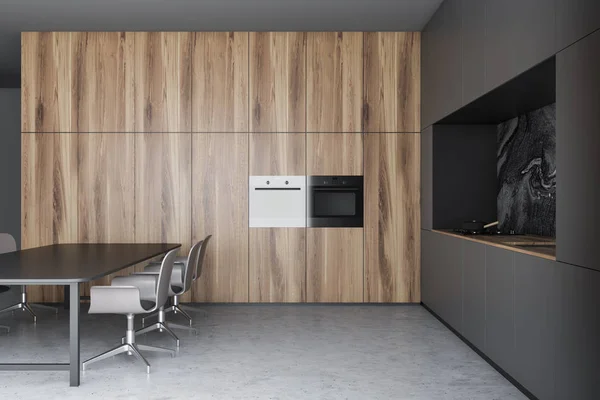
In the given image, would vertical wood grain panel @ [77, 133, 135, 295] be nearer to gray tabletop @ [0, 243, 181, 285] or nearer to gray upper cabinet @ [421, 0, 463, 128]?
gray tabletop @ [0, 243, 181, 285]

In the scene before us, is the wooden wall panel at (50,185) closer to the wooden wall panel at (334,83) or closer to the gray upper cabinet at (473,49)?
the wooden wall panel at (334,83)

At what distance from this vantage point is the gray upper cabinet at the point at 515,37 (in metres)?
3.13

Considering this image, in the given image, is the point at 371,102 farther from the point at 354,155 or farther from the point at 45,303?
the point at 45,303

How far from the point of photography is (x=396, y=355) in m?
4.43

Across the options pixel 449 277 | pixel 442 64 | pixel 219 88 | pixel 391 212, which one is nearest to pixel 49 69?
pixel 219 88

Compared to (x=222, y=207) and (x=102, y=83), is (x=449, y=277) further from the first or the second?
(x=102, y=83)

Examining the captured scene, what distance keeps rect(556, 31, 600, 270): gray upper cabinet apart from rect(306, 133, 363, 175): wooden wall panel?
3.56 meters

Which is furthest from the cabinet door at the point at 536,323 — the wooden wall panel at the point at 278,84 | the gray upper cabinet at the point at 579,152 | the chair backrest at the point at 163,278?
the wooden wall panel at the point at 278,84

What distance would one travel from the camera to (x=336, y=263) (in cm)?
654

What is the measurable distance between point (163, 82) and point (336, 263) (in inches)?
106

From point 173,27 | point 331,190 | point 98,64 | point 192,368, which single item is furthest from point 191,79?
point 192,368

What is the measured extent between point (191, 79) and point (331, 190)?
192 cm

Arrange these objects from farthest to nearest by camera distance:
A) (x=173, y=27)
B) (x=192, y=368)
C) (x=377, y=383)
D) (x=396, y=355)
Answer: (x=173, y=27)
(x=396, y=355)
(x=192, y=368)
(x=377, y=383)

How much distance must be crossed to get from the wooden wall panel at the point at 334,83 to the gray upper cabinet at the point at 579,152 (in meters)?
3.60
